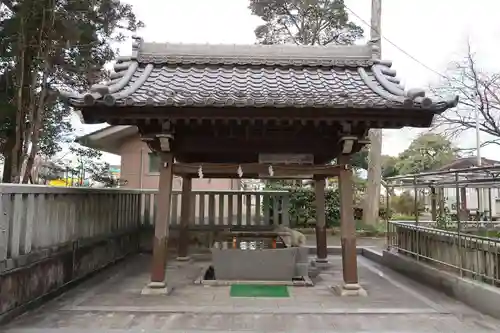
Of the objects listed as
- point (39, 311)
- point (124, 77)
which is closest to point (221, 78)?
point (124, 77)

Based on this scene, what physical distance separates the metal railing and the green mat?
2719 mm

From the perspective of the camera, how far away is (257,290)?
6.53 m

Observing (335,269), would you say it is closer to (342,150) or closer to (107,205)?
(342,150)

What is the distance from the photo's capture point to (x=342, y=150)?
644 cm

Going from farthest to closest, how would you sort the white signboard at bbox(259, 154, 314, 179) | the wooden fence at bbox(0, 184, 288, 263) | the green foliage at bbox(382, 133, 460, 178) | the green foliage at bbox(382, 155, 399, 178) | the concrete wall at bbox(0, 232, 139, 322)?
the green foliage at bbox(382, 155, 399, 178) → the green foliage at bbox(382, 133, 460, 178) → the white signboard at bbox(259, 154, 314, 179) → the wooden fence at bbox(0, 184, 288, 263) → the concrete wall at bbox(0, 232, 139, 322)

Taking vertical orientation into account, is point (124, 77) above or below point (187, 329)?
above

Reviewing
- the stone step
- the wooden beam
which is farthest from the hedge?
the stone step

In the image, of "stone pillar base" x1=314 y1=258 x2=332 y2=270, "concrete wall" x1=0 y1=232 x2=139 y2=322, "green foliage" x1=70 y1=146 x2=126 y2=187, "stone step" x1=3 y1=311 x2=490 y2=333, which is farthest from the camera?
"green foliage" x1=70 y1=146 x2=126 y2=187

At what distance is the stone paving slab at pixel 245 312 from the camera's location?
468 centimetres

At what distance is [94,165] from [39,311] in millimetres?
10859

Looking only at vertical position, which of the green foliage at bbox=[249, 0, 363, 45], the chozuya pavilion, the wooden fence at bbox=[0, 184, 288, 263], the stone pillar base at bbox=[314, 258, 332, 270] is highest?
the green foliage at bbox=[249, 0, 363, 45]

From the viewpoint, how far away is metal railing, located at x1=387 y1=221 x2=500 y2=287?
552 cm

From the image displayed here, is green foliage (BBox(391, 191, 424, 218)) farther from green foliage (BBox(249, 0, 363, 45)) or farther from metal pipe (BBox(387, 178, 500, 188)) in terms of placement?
metal pipe (BBox(387, 178, 500, 188))

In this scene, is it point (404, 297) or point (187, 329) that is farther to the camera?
point (404, 297)
